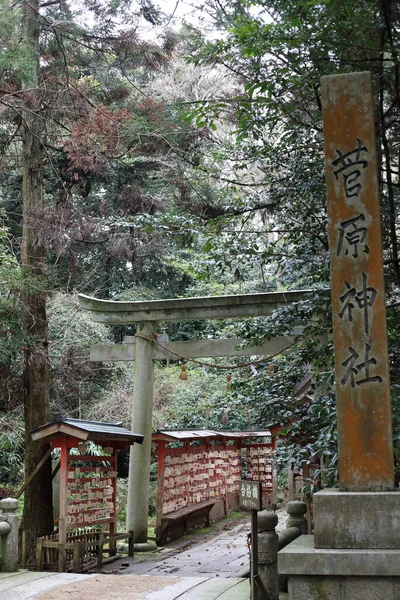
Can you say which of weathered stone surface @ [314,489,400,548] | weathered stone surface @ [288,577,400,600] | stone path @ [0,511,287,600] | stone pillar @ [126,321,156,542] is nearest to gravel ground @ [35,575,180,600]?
stone path @ [0,511,287,600]

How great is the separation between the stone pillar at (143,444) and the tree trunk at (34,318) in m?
1.44

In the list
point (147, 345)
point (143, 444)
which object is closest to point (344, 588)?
point (143, 444)

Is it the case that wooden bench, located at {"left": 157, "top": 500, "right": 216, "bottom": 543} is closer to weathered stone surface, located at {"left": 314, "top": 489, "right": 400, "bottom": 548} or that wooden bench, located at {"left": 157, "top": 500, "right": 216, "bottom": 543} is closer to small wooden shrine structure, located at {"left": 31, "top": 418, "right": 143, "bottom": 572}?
small wooden shrine structure, located at {"left": 31, "top": 418, "right": 143, "bottom": 572}

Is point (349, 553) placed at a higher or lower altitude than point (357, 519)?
lower

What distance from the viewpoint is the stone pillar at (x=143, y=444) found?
11.2m

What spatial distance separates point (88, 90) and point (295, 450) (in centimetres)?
853

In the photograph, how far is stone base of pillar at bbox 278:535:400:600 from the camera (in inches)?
170

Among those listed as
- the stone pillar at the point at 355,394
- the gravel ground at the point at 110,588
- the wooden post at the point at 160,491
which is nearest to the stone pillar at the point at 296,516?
the gravel ground at the point at 110,588

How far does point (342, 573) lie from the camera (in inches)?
171

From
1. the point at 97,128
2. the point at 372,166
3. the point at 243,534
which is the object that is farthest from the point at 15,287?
the point at 243,534

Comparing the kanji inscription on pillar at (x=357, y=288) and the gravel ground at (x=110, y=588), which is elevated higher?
the kanji inscription on pillar at (x=357, y=288)

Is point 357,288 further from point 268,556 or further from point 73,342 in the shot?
point 73,342

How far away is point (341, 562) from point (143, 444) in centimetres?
742

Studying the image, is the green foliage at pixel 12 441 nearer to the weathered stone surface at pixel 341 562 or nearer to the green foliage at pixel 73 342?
the green foliage at pixel 73 342
